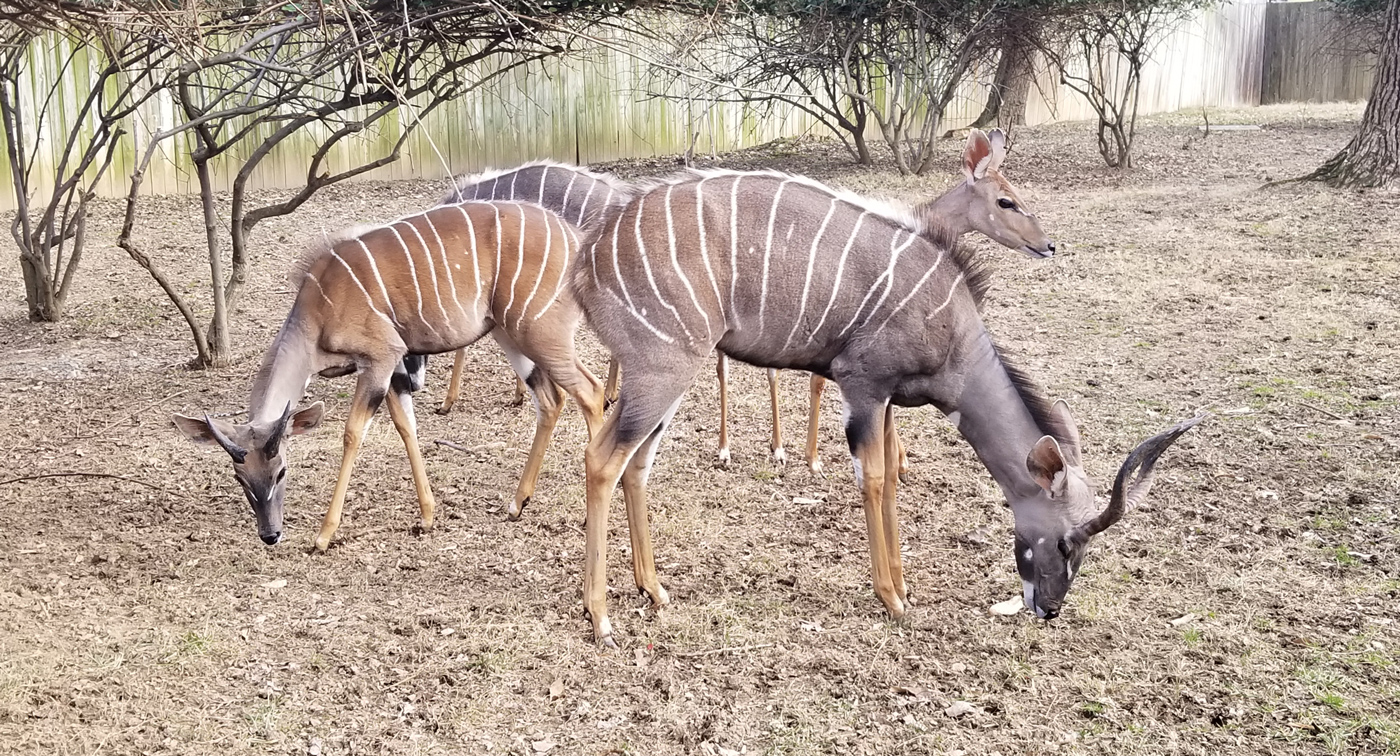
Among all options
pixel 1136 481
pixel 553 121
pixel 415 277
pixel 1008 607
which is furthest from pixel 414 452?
pixel 553 121

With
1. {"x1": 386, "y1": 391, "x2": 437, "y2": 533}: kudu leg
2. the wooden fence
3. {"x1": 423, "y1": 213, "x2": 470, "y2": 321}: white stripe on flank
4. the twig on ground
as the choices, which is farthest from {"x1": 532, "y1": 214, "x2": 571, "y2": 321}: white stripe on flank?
the wooden fence

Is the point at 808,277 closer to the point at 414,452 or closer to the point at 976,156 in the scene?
the point at 414,452

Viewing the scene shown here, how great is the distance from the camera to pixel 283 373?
438 cm

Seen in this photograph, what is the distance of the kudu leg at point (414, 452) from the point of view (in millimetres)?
4520

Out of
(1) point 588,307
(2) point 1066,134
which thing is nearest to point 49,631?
(1) point 588,307

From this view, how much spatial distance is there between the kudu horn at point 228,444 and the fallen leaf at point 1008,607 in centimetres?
247

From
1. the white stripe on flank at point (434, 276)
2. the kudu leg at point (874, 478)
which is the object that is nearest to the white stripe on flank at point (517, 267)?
the white stripe on flank at point (434, 276)

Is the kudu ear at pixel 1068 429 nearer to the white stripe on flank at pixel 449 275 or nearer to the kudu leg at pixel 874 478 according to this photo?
the kudu leg at pixel 874 478

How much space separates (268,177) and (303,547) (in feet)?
26.5

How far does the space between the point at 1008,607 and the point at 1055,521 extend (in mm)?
384

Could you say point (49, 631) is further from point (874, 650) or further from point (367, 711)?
point (874, 650)

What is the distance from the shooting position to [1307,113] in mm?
19109

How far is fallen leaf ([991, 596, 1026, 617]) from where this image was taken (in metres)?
3.76

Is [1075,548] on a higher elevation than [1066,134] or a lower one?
lower
